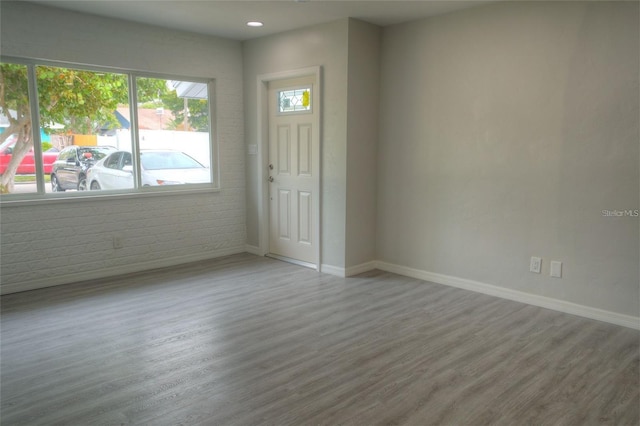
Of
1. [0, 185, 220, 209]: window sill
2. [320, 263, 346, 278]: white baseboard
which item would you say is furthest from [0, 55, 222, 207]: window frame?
[320, 263, 346, 278]: white baseboard

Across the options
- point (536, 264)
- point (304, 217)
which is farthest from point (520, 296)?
point (304, 217)

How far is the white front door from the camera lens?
5.01 meters

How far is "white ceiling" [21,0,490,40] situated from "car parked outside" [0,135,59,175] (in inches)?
51.2

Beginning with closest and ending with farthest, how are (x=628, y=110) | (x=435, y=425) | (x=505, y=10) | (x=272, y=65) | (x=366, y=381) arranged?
(x=435, y=425)
(x=366, y=381)
(x=628, y=110)
(x=505, y=10)
(x=272, y=65)

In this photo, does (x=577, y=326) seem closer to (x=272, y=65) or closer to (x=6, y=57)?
(x=272, y=65)

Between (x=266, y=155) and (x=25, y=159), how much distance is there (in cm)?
249

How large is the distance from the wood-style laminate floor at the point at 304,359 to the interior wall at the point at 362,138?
69 cm

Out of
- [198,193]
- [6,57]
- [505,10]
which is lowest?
[198,193]

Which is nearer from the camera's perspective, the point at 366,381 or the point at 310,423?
the point at 310,423

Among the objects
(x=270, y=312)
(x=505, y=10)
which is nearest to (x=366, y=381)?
(x=270, y=312)

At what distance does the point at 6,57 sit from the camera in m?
4.06

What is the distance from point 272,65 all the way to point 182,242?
2.32 meters

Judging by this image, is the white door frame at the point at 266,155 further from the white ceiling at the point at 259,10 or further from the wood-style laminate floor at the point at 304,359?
the wood-style laminate floor at the point at 304,359

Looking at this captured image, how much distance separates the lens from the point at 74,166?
14.9 ft
